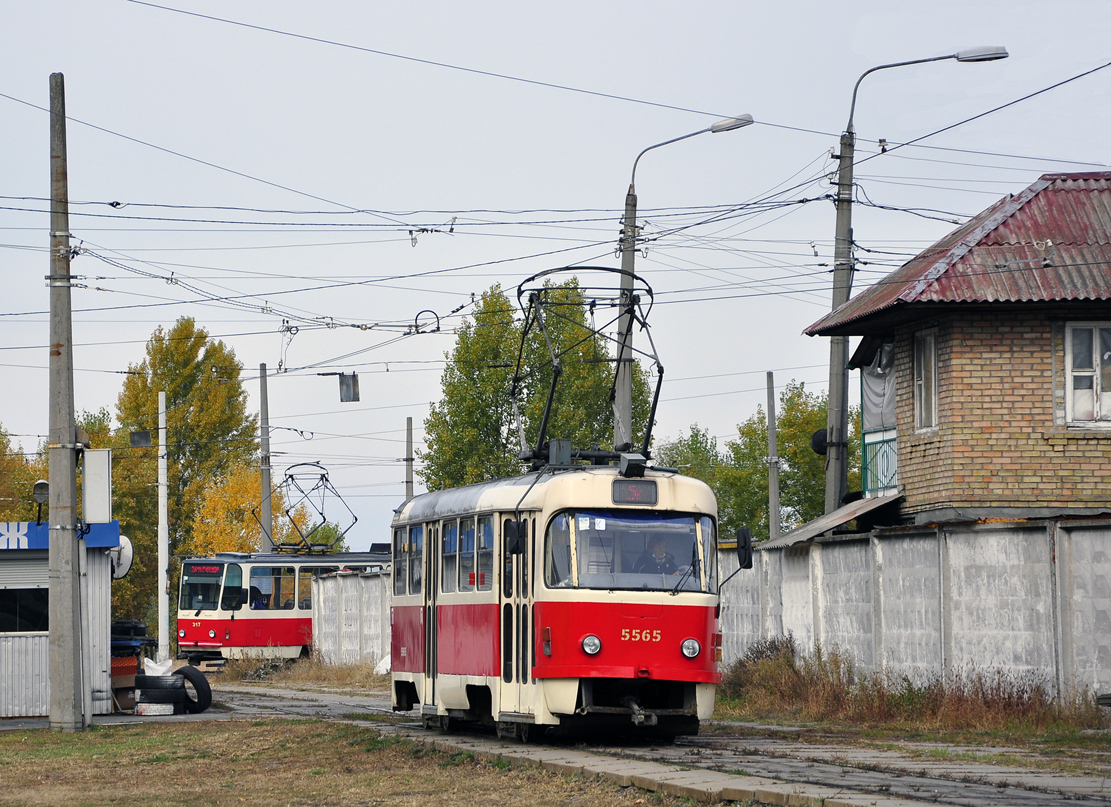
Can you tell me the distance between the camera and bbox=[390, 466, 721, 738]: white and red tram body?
1611 centimetres

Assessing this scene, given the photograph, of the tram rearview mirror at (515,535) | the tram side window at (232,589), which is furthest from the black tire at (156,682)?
the tram side window at (232,589)

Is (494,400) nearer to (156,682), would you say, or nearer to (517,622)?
(156,682)

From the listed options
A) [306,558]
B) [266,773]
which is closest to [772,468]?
[306,558]

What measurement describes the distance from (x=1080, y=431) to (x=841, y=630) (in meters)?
5.16

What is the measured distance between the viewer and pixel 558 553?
16.5m

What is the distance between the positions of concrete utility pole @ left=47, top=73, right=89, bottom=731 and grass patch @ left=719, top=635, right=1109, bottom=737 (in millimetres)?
8605

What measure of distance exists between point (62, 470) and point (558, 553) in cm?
789

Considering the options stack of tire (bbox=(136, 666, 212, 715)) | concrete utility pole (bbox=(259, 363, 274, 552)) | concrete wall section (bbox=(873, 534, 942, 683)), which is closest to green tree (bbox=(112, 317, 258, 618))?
concrete utility pole (bbox=(259, 363, 274, 552))

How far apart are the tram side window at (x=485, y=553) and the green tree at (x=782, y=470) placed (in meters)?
48.7

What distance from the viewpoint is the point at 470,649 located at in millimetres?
17969

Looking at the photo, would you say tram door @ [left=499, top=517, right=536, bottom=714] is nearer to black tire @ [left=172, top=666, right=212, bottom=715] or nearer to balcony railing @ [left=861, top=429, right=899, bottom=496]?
black tire @ [left=172, top=666, right=212, bottom=715]

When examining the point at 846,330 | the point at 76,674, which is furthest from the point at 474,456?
the point at 76,674

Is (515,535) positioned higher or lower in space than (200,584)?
higher

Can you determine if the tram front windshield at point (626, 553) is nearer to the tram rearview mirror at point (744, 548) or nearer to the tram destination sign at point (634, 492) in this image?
the tram destination sign at point (634, 492)
